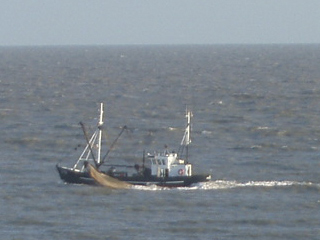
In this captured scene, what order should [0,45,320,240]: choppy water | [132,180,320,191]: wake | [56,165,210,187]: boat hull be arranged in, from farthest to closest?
1. [56,165,210,187]: boat hull
2. [132,180,320,191]: wake
3. [0,45,320,240]: choppy water

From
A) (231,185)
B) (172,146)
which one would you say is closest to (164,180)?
(231,185)

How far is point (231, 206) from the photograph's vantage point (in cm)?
5525

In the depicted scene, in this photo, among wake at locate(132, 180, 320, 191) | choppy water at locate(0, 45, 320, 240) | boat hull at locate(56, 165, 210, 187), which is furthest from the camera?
boat hull at locate(56, 165, 210, 187)

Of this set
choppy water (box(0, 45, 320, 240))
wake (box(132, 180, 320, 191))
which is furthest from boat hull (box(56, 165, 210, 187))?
choppy water (box(0, 45, 320, 240))

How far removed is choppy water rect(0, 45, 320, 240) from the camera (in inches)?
1996

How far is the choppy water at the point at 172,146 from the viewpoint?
50.7m

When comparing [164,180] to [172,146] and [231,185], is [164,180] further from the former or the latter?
[172,146]

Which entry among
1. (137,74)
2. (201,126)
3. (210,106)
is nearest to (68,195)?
(201,126)

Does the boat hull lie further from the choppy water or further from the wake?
the choppy water

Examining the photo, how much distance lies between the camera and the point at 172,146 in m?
77.6

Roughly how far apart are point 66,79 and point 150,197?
4132 inches

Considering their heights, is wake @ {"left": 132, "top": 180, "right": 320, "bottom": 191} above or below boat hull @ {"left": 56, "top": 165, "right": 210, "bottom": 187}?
below

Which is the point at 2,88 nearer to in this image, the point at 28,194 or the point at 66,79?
the point at 66,79

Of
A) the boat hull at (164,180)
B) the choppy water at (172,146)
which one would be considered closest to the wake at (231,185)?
the choppy water at (172,146)
